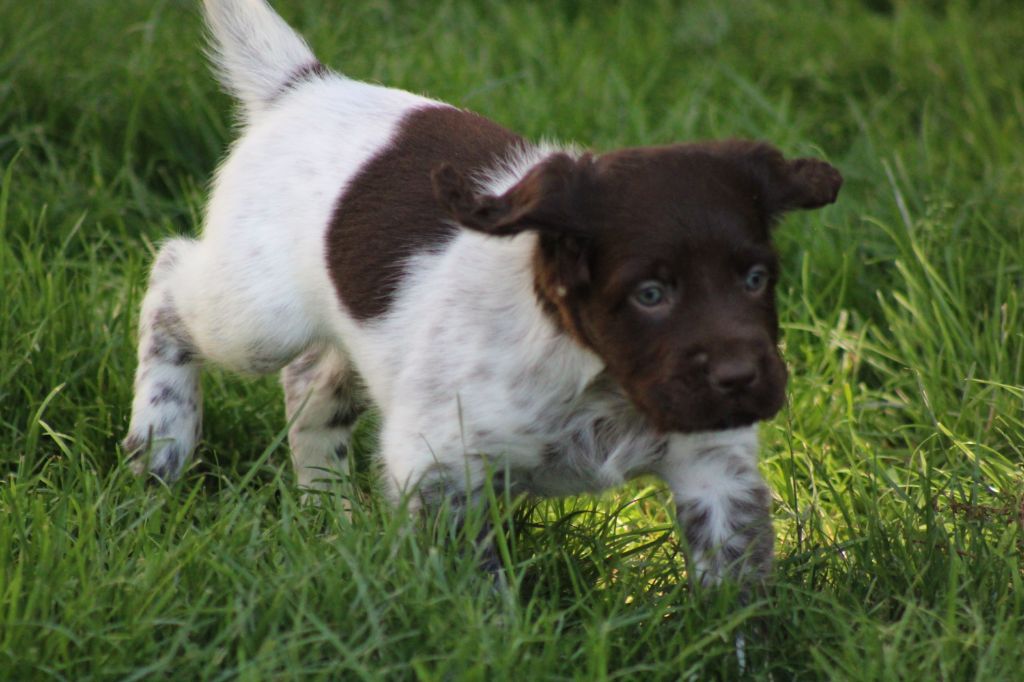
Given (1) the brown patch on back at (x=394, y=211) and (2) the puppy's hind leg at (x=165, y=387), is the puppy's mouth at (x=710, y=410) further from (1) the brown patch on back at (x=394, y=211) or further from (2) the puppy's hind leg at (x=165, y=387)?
(2) the puppy's hind leg at (x=165, y=387)

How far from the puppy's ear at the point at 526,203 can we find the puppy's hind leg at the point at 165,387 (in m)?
1.45

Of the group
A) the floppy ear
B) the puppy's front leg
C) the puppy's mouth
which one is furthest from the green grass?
the floppy ear

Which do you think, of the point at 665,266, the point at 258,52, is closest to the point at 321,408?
the point at 258,52

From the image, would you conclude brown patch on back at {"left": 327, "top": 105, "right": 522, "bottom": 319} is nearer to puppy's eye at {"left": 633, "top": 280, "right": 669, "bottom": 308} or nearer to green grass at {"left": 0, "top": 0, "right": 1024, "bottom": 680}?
A: green grass at {"left": 0, "top": 0, "right": 1024, "bottom": 680}

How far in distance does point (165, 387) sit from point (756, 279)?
1843 millimetres

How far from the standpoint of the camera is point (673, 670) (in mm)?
3027

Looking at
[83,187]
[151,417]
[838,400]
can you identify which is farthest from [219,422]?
[838,400]

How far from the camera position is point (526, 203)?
296cm

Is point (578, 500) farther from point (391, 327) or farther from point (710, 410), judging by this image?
point (710, 410)

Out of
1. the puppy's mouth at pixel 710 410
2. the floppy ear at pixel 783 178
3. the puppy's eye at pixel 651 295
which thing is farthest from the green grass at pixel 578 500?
the floppy ear at pixel 783 178

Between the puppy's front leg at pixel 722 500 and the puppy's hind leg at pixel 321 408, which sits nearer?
the puppy's front leg at pixel 722 500

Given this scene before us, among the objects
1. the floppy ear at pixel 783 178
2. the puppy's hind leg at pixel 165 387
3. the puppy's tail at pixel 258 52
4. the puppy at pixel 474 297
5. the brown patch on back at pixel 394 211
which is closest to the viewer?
the puppy at pixel 474 297

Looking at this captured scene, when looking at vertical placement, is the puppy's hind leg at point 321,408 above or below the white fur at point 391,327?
below

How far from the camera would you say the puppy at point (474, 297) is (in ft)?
9.64
